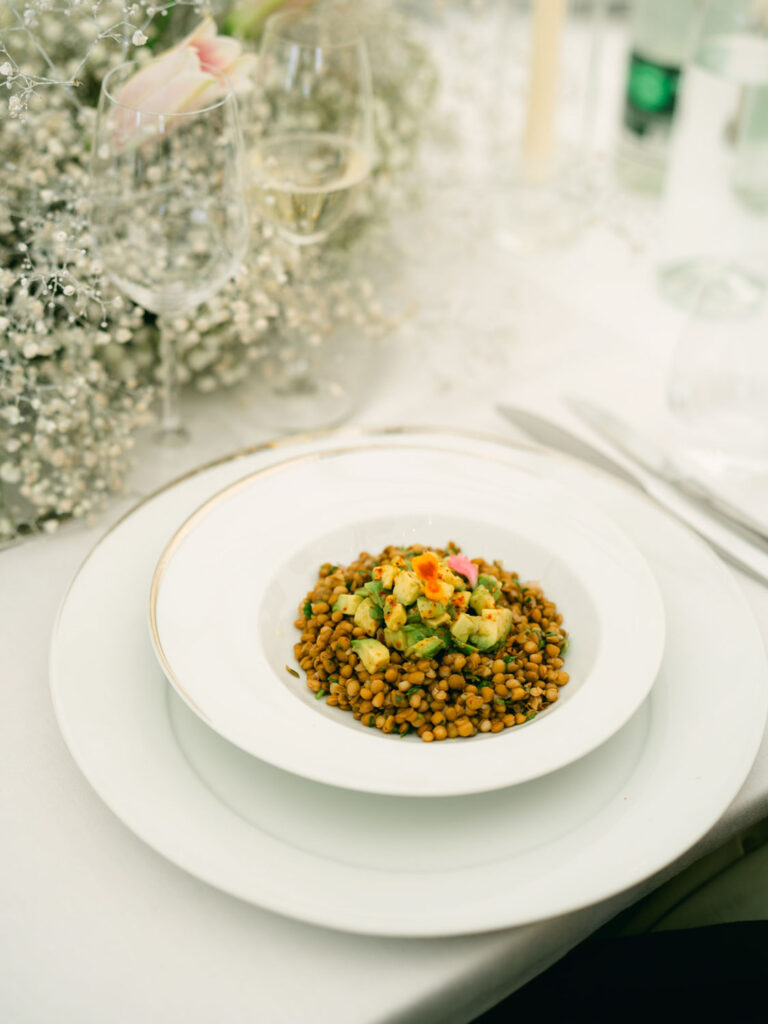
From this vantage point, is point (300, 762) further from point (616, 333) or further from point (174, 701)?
point (616, 333)

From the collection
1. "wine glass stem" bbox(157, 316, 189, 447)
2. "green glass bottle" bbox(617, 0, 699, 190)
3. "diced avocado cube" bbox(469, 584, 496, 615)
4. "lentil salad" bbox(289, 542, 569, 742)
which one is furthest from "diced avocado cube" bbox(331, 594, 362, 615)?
"green glass bottle" bbox(617, 0, 699, 190)

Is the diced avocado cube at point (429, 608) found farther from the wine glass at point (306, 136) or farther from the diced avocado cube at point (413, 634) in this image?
the wine glass at point (306, 136)

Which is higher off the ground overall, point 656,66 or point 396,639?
point 656,66

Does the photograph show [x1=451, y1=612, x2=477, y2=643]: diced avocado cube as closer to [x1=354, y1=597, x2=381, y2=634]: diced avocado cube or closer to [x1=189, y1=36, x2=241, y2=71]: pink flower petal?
[x1=354, y1=597, x2=381, y2=634]: diced avocado cube

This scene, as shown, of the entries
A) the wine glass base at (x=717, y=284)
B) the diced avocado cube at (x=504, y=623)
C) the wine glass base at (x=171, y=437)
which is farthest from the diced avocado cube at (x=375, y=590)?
the wine glass base at (x=717, y=284)

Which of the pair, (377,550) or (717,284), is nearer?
(377,550)

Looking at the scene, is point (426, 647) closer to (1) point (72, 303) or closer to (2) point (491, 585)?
(2) point (491, 585)

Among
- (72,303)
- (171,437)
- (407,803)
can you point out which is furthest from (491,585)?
(72,303)

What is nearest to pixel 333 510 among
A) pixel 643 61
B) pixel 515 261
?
pixel 515 261

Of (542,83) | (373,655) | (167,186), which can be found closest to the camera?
(373,655)
